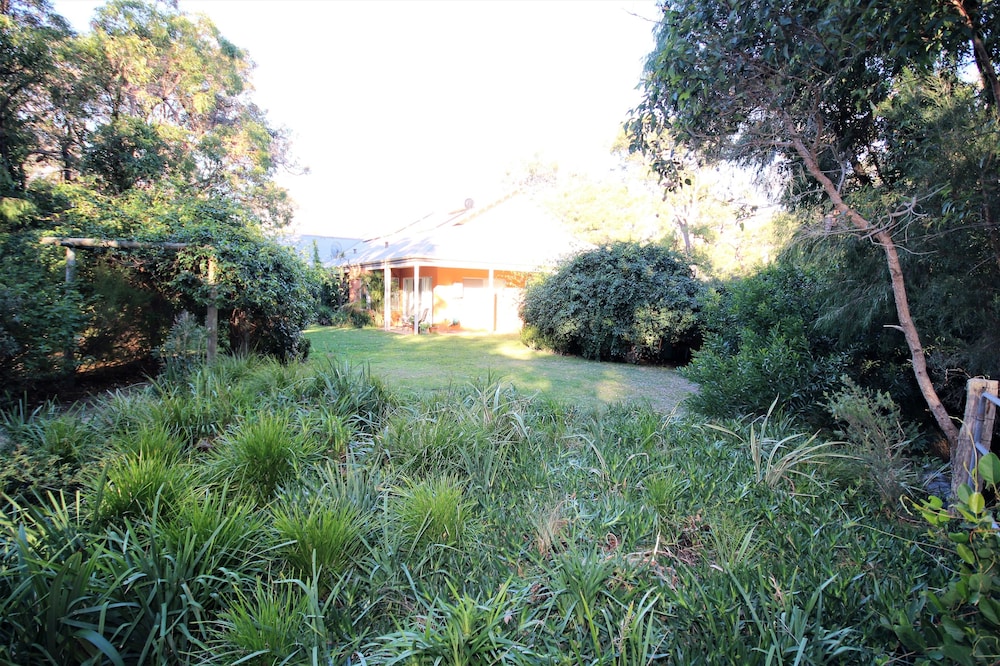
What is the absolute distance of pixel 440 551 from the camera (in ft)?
9.29

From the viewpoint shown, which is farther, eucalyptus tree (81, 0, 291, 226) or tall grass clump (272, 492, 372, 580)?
eucalyptus tree (81, 0, 291, 226)

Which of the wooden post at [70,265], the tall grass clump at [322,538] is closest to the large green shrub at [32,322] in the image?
the wooden post at [70,265]

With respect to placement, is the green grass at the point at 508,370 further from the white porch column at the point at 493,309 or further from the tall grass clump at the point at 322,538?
the white porch column at the point at 493,309

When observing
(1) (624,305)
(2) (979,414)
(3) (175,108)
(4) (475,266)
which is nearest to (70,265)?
(2) (979,414)

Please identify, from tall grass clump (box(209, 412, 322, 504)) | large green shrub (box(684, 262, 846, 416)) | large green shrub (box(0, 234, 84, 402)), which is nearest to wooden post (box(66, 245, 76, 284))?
large green shrub (box(0, 234, 84, 402))

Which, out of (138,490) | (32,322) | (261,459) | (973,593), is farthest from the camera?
(32,322)

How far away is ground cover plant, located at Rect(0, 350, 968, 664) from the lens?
205cm

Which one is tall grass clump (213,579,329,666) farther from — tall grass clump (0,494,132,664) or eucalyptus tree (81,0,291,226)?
eucalyptus tree (81,0,291,226)

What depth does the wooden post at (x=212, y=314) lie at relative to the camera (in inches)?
288

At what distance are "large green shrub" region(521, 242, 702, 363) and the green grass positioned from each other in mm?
638

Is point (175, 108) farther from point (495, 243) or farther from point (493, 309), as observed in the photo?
point (493, 309)

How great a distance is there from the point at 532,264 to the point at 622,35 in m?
13.1

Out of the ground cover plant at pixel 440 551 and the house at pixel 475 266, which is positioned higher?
the house at pixel 475 266

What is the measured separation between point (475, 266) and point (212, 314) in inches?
445
